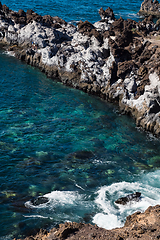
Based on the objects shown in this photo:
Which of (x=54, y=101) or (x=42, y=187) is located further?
(x=54, y=101)

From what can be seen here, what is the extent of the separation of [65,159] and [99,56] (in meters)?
28.5

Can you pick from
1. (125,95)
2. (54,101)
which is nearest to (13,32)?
(54,101)

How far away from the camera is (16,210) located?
26.8 metres

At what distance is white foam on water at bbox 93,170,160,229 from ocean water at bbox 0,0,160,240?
103 mm

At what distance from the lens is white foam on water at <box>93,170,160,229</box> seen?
26.6m

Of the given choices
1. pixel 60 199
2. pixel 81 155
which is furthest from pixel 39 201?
pixel 81 155

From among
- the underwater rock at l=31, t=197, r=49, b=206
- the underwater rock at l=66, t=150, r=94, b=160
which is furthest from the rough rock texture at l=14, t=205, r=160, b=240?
the underwater rock at l=66, t=150, r=94, b=160

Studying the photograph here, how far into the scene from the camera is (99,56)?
183 ft

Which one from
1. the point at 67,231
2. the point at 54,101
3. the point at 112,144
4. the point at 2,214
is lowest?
the point at 2,214

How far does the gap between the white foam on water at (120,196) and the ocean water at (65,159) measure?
10cm

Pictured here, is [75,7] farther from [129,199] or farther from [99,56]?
[129,199]

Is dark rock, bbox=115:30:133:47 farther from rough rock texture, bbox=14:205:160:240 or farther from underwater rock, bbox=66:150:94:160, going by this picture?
rough rock texture, bbox=14:205:160:240

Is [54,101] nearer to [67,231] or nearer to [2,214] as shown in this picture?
[2,214]

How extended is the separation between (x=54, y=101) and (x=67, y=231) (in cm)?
3132
